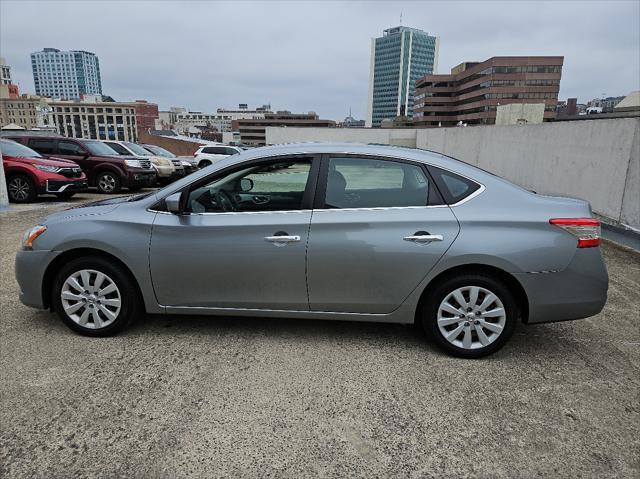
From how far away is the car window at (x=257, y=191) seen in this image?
11.5 feet

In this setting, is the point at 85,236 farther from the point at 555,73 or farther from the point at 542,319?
the point at 555,73

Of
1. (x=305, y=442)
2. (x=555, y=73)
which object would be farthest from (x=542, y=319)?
(x=555, y=73)

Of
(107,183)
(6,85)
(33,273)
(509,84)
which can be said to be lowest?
(107,183)

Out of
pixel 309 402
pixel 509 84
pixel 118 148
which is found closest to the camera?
pixel 309 402

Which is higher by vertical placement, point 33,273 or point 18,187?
point 33,273

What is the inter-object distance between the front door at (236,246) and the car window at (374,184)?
0.21 metres

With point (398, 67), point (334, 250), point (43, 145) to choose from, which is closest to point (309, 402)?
point (334, 250)

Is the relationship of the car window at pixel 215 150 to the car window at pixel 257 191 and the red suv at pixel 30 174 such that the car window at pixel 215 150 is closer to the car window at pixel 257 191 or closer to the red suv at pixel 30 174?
the red suv at pixel 30 174

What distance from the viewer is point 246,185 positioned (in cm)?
379

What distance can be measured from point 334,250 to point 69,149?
42.8 feet

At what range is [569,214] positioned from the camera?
10.7 ft

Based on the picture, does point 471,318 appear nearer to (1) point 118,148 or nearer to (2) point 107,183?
(2) point 107,183

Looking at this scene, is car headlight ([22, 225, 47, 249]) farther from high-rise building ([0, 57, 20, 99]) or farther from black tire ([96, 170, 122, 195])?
high-rise building ([0, 57, 20, 99])

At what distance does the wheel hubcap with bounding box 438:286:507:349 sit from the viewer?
10.7ft
